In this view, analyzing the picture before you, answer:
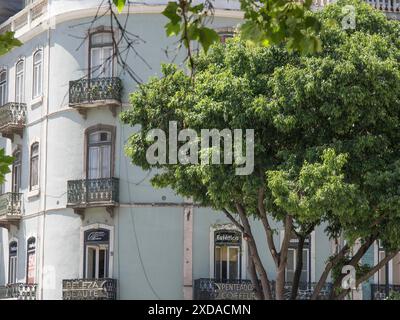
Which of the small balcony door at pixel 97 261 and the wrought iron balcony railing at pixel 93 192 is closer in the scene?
the wrought iron balcony railing at pixel 93 192

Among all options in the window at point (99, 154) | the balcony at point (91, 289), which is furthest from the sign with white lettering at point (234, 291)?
the window at point (99, 154)

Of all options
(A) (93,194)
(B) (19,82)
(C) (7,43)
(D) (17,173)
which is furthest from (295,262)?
(C) (7,43)

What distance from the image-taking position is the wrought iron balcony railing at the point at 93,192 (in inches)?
1265

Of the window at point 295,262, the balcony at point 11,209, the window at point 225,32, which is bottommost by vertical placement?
the window at point 295,262

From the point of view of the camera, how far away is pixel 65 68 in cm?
3366

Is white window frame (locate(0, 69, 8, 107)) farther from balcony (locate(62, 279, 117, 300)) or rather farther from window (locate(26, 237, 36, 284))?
balcony (locate(62, 279, 117, 300))

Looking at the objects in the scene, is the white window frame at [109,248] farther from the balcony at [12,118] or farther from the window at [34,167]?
the balcony at [12,118]

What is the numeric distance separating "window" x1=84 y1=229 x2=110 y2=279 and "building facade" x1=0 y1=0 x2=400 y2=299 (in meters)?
0.03

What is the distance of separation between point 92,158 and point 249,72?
10.4 m

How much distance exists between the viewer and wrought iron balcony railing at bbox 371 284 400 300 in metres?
31.9

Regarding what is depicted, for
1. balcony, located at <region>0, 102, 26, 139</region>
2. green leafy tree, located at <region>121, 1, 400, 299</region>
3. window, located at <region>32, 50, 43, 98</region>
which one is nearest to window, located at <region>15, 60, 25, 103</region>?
balcony, located at <region>0, 102, 26, 139</region>

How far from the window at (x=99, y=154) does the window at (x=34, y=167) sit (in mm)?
2282
